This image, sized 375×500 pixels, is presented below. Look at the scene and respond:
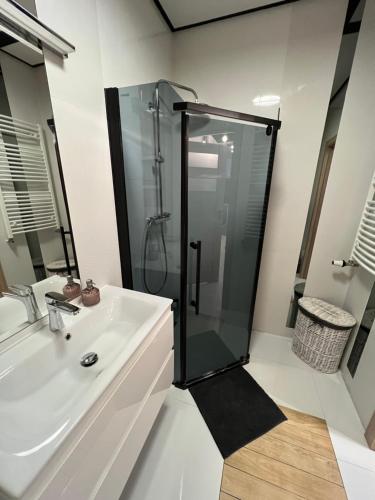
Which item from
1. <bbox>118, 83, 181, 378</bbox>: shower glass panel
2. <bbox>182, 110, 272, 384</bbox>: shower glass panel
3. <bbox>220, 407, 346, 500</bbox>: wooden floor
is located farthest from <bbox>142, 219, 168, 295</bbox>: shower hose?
<bbox>220, 407, 346, 500</bbox>: wooden floor

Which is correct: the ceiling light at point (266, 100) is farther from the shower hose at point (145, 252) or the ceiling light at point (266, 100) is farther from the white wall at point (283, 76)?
the shower hose at point (145, 252)

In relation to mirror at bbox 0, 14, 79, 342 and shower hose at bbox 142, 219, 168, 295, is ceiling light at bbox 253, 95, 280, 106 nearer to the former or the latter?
shower hose at bbox 142, 219, 168, 295

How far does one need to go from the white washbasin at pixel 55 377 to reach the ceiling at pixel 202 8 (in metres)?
2.07

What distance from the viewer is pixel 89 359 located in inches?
36.4

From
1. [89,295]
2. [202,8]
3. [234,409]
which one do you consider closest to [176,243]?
[89,295]

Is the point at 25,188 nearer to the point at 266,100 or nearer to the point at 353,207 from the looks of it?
the point at 266,100

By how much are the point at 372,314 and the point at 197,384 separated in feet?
4.74

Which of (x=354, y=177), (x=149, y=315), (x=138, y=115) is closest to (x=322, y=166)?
(x=354, y=177)

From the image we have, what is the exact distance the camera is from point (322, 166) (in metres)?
1.99

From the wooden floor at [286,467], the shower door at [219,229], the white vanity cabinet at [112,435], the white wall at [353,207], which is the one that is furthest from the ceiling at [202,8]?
the wooden floor at [286,467]

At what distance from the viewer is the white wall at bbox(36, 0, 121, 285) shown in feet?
3.03

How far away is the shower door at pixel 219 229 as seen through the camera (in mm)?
1332

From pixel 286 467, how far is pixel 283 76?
268 cm

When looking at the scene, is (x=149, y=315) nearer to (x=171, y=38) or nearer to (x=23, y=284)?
(x=23, y=284)
